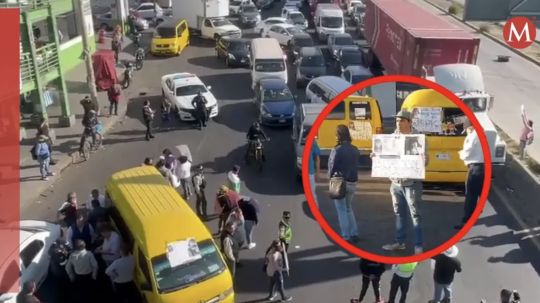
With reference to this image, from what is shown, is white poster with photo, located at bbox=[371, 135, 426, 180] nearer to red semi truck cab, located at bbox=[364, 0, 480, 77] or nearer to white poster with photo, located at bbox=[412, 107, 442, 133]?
white poster with photo, located at bbox=[412, 107, 442, 133]

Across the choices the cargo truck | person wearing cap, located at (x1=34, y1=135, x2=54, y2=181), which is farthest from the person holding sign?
the cargo truck

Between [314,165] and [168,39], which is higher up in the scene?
[314,165]

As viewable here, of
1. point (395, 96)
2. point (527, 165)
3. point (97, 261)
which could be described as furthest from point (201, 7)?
point (395, 96)

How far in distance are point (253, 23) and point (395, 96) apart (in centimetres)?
4106

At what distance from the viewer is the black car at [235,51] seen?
1217 inches

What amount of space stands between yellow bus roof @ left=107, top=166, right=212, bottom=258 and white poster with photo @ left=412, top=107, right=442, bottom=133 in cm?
811

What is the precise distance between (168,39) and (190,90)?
11.2 m

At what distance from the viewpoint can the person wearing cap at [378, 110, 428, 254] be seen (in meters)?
2.92

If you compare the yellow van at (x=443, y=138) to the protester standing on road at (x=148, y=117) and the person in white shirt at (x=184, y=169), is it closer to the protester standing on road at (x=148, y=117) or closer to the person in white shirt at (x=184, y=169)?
the person in white shirt at (x=184, y=169)

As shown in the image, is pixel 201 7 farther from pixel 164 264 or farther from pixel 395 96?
pixel 395 96

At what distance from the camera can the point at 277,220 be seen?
14625 millimetres

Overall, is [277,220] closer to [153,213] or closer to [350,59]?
[153,213]

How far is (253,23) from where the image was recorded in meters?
43.0

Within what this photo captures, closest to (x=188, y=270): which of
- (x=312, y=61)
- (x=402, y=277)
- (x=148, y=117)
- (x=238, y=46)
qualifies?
(x=402, y=277)
